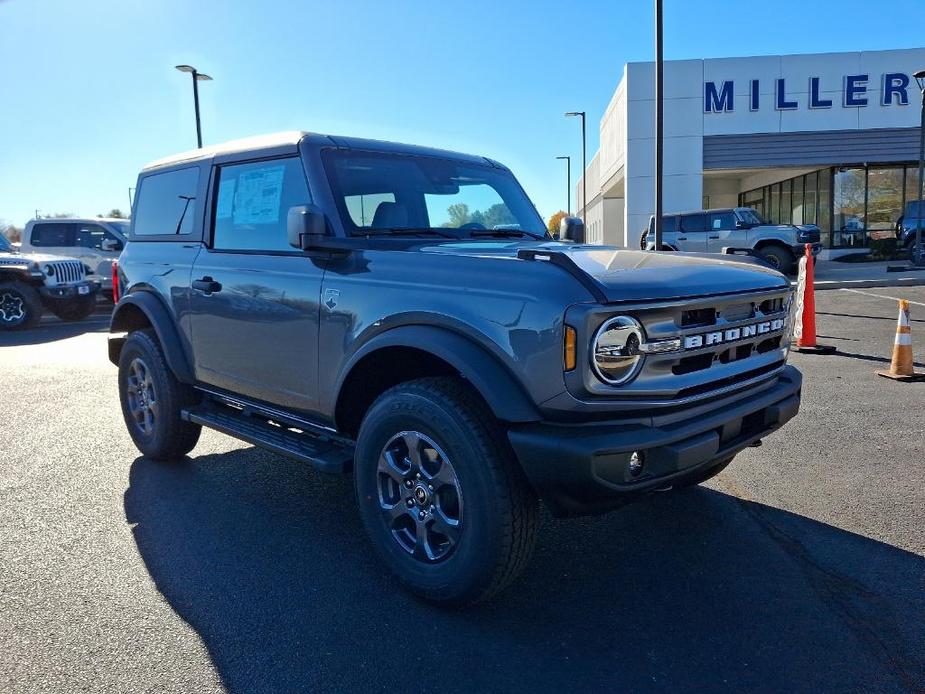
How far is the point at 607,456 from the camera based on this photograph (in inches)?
99.1

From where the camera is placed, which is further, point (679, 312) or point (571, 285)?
point (679, 312)

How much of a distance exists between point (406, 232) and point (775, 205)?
32318 mm

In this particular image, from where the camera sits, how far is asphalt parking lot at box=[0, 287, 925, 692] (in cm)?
258

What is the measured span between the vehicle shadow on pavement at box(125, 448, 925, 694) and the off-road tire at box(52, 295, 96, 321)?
12.3m

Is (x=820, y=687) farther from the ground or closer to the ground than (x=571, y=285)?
closer to the ground

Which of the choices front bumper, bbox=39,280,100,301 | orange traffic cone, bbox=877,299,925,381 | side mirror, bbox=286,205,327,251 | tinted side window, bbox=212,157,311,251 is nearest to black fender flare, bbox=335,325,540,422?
side mirror, bbox=286,205,327,251

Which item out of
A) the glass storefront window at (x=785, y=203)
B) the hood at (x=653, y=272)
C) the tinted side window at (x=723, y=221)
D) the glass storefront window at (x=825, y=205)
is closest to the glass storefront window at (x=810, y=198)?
the glass storefront window at (x=825, y=205)

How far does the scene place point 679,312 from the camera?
9.23 ft

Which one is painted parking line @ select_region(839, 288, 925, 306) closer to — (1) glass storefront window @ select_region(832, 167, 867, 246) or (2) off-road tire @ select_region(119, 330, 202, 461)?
(2) off-road tire @ select_region(119, 330, 202, 461)

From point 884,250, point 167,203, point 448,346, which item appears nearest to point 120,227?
point 167,203

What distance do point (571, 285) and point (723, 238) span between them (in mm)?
18163

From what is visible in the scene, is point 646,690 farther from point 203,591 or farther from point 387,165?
point 387,165

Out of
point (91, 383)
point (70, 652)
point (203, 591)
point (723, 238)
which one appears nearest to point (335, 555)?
point (203, 591)

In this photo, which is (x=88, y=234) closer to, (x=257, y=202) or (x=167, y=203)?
(x=167, y=203)
